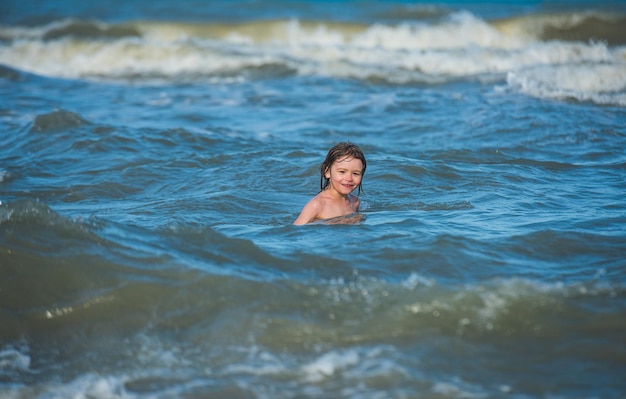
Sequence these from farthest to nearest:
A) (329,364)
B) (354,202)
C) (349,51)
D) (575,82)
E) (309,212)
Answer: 1. (349,51)
2. (575,82)
3. (354,202)
4. (309,212)
5. (329,364)

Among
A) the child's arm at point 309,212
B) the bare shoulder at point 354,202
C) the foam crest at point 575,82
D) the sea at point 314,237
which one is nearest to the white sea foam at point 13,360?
the sea at point 314,237

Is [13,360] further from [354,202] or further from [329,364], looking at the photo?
[354,202]

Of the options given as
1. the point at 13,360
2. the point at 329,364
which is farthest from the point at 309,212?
the point at 13,360

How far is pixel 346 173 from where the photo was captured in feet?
20.7

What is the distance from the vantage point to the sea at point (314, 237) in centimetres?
394

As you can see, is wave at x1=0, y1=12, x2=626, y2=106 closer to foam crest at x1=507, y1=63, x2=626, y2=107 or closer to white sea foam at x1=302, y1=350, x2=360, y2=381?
foam crest at x1=507, y1=63, x2=626, y2=107

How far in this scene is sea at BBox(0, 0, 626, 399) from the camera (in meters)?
3.94

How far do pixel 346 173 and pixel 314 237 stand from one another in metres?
0.88

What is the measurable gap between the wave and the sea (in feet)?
0.68

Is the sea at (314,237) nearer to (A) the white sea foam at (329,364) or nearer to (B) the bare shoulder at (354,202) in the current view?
(A) the white sea foam at (329,364)

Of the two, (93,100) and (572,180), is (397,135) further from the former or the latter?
(93,100)

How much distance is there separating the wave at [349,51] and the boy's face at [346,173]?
584cm

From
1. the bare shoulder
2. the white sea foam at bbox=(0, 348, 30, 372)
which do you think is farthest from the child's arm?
the white sea foam at bbox=(0, 348, 30, 372)

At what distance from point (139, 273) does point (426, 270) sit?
1822 mm
